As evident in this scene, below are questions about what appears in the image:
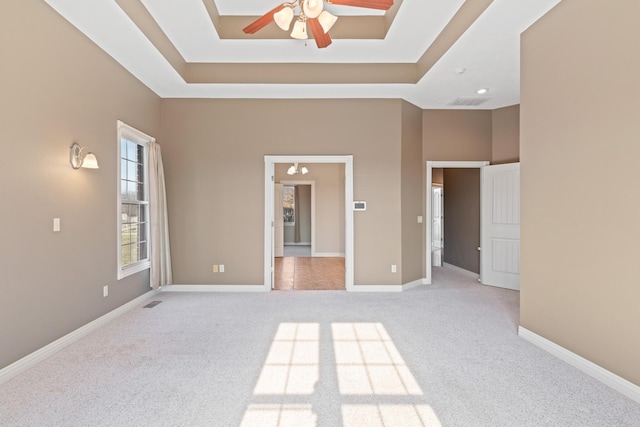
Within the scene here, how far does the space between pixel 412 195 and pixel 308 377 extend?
3.39 metres

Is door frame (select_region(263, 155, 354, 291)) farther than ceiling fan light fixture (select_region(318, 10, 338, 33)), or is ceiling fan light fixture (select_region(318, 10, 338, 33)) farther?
door frame (select_region(263, 155, 354, 291))

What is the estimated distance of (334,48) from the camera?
152 inches

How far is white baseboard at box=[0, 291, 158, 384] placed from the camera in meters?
2.31

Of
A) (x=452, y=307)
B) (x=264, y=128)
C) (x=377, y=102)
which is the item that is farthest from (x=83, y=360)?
(x=377, y=102)

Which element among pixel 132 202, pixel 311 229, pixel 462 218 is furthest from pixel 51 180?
pixel 311 229

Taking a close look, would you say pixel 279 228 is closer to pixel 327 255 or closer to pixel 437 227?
pixel 327 255

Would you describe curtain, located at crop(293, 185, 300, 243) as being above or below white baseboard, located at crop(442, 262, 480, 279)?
above

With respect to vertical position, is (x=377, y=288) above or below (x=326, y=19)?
below

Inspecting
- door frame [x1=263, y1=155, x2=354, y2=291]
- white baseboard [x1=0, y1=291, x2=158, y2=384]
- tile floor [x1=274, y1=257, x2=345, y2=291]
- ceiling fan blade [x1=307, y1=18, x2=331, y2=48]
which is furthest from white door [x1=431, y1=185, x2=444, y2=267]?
white baseboard [x1=0, y1=291, x2=158, y2=384]

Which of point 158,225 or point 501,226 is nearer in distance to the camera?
point 158,225

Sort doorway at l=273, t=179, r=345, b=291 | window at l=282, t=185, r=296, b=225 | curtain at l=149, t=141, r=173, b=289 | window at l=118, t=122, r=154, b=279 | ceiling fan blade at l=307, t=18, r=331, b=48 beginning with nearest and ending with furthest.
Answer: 1. ceiling fan blade at l=307, t=18, r=331, b=48
2. window at l=118, t=122, r=154, b=279
3. curtain at l=149, t=141, r=173, b=289
4. doorway at l=273, t=179, r=345, b=291
5. window at l=282, t=185, r=296, b=225

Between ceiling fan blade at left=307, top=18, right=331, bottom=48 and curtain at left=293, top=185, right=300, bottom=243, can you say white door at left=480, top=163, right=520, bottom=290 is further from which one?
curtain at left=293, top=185, right=300, bottom=243

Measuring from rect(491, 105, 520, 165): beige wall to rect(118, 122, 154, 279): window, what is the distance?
5.35 metres

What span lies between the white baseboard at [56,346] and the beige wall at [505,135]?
5.87 m
